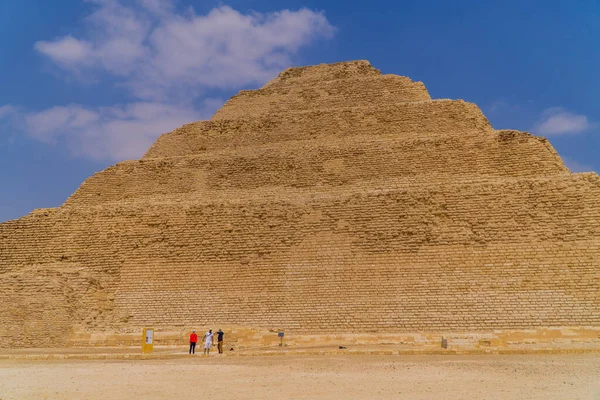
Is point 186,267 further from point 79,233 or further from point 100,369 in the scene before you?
point 100,369

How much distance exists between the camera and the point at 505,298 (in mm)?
13117

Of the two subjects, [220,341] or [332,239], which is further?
[332,239]

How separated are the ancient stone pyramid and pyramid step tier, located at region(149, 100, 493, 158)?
3.4 inches

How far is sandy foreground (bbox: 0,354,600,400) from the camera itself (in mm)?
6605

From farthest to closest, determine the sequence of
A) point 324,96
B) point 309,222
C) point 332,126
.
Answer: point 324,96
point 332,126
point 309,222

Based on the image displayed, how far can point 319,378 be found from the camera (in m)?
7.86

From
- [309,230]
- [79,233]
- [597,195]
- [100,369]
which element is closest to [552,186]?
[597,195]

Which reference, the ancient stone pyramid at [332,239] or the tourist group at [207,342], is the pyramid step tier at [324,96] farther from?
the tourist group at [207,342]

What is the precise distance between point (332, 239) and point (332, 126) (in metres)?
6.37

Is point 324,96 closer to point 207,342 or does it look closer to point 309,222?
point 309,222

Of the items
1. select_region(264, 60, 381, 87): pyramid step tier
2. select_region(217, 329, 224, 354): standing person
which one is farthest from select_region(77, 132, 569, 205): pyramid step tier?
select_region(217, 329, 224, 354): standing person

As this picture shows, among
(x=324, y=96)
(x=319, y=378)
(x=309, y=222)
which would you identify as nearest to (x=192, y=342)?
(x=309, y=222)

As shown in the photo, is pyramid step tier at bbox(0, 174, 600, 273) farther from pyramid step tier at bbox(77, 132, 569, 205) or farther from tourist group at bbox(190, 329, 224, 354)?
tourist group at bbox(190, 329, 224, 354)

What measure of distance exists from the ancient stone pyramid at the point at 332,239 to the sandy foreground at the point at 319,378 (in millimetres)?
2944
